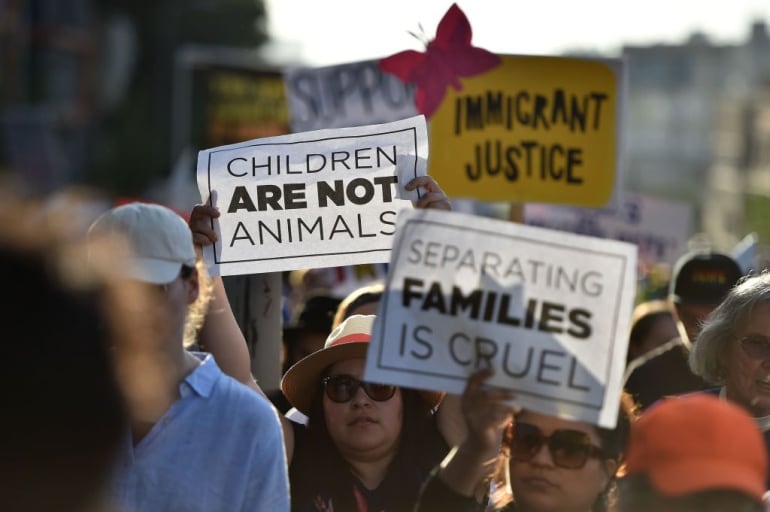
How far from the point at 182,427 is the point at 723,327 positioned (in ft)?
5.69

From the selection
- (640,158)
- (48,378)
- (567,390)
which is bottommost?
(640,158)

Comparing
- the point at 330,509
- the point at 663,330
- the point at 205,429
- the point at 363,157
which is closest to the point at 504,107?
the point at 663,330

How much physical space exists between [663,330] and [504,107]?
1.31 meters

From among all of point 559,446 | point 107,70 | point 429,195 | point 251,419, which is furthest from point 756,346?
point 107,70

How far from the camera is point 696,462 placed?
2586 mm

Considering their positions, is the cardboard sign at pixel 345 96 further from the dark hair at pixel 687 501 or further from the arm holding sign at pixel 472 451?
the dark hair at pixel 687 501

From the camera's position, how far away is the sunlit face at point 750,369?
14.1 feet

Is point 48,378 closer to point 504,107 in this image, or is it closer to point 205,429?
point 205,429

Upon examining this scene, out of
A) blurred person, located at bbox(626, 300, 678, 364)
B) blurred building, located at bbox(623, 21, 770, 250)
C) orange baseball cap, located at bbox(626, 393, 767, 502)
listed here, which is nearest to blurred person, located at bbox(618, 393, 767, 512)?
orange baseball cap, located at bbox(626, 393, 767, 502)

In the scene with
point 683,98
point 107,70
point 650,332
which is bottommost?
point 683,98

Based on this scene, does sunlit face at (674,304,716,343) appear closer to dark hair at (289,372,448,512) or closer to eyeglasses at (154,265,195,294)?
dark hair at (289,372,448,512)

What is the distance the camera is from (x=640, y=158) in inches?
5448

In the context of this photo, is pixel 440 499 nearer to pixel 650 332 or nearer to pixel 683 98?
pixel 650 332

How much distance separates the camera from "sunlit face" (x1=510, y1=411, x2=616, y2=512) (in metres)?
3.25
